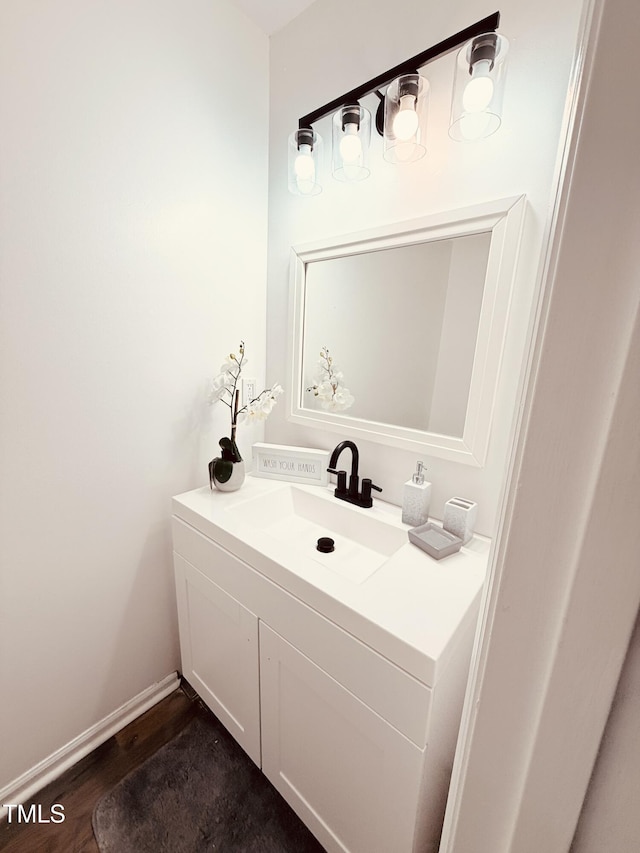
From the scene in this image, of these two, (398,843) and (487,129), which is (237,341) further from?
(398,843)

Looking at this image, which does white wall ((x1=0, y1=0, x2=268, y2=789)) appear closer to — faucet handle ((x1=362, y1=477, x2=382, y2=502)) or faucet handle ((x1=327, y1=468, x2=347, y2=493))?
faucet handle ((x1=327, y1=468, x2=347, y2=493))

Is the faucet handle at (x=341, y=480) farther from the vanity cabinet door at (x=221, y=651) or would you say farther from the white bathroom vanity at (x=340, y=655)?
the vanity cabinet door at (x=221, y=651)

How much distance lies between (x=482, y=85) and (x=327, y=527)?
1.27 metres

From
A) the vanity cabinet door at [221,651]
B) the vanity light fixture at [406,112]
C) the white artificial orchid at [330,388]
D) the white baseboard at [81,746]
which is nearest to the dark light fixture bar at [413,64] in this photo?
the vanity light fixture at [406,112]

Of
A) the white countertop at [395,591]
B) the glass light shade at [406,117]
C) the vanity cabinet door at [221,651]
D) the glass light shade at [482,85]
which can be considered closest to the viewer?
the white countertop at [395,591]

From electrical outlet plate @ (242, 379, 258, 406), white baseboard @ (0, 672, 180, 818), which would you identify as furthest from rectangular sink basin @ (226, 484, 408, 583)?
white baseboard @ (0, 672, 180, 818)

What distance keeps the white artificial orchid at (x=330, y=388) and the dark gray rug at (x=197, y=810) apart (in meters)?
1.28

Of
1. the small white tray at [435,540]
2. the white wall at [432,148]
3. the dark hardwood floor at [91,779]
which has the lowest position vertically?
the dark hardwood floor at [91,779]

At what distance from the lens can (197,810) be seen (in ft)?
3.35

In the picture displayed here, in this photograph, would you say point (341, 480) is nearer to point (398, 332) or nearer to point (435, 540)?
point (435, 540)

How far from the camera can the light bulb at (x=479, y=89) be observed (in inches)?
30.4

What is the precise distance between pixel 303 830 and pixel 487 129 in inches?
77.5

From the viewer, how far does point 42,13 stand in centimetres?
79

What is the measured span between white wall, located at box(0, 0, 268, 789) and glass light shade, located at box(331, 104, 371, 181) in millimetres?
412
